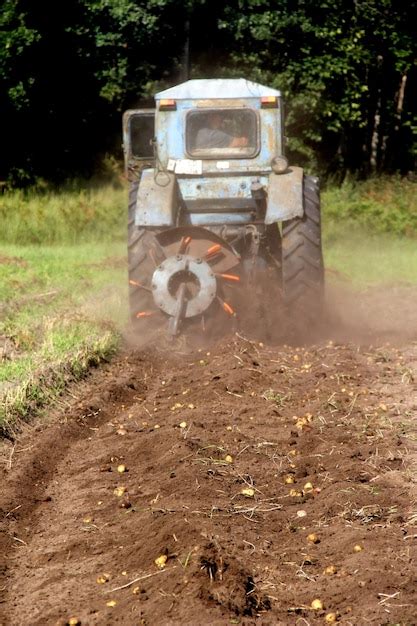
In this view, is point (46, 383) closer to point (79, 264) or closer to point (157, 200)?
point (157, 200)

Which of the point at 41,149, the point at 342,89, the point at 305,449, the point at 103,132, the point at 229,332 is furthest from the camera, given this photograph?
the point at 103,132

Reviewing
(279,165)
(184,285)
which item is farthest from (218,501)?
(279,165)

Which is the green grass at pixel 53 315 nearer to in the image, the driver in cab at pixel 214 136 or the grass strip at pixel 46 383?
the grass strip at pixel 46 383

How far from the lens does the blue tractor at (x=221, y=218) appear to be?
368 inches

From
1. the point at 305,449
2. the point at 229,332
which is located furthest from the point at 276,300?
the point at 305,449

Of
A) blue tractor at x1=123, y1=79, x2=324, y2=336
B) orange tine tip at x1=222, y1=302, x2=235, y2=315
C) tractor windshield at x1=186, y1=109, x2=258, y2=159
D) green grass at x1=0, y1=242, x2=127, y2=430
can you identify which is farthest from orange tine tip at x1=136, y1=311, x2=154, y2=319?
tractor windshield at x1=186, y1=109, x2=258, y2=159

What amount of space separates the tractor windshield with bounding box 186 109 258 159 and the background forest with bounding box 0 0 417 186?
1039cm

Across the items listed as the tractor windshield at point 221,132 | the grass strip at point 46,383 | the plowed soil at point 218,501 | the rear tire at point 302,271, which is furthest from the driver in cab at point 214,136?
the plowed soil at point 218,501

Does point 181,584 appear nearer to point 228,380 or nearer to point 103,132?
point 228,380

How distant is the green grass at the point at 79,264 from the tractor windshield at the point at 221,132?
1.82m

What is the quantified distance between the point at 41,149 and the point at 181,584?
64.1 ft

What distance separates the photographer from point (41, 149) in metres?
22.9

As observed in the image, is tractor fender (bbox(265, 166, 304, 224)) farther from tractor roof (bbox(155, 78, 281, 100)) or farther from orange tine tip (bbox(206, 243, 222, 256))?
tractor roof (bbox(155, 78, 281, 100))

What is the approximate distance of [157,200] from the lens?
9547mm
